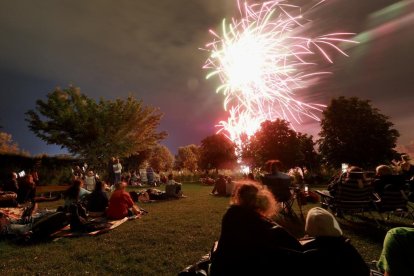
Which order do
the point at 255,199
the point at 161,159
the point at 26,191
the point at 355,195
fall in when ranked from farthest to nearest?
the point at 161,159 < the point at 26,191 < the point at 355,195 < the point at 255,199

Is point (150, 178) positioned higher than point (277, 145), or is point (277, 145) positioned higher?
point (277, 145)

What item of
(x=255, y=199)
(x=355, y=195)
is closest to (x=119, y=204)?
(x=355, y=195)

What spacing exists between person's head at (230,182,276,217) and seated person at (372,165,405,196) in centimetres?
680

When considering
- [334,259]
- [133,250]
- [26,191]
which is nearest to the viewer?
[334,259]

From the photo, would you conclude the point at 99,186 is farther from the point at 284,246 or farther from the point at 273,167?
the point at 284,246

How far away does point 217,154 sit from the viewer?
73.1 meters

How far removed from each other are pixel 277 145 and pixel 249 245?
4641cm

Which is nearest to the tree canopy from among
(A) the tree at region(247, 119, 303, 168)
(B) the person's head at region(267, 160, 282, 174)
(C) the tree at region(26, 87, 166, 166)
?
(A) the tree at region(247, 119, 303, 168)

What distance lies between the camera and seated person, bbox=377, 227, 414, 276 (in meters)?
3.04

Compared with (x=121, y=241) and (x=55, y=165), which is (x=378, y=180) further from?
(x=55, y=165)

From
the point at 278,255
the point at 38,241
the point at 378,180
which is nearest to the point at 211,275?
the point at 278,255

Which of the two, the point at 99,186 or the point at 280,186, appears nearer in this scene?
the point at 280,186

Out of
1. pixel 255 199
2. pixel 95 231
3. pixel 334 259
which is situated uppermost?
pixel 255 199

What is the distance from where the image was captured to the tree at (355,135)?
37375 millimetres
